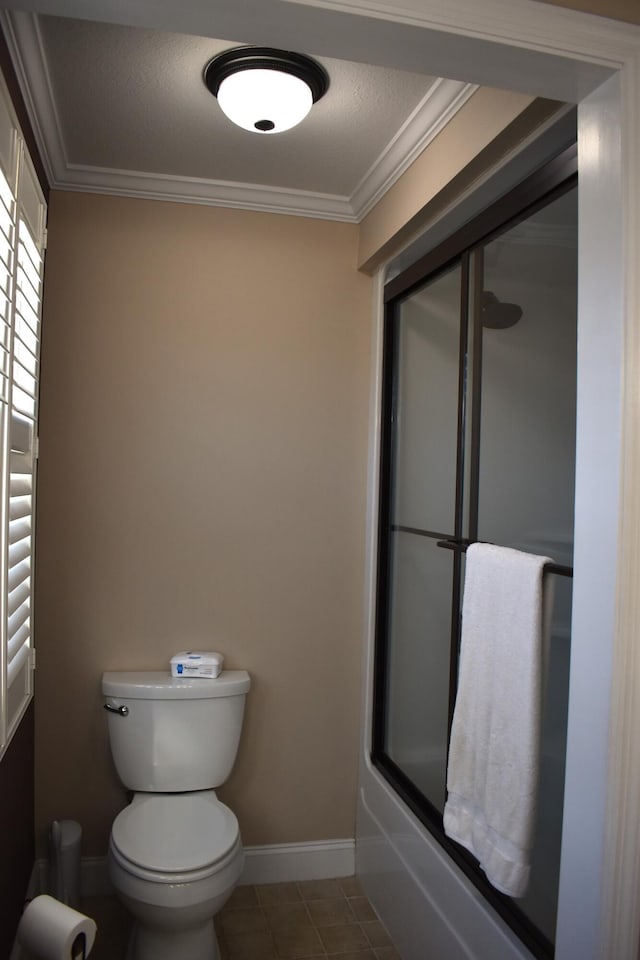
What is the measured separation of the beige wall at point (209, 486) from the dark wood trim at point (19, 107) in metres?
0.25

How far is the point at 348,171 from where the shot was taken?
8.29 ft

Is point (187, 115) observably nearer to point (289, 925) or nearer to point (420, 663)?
point (420, 663)

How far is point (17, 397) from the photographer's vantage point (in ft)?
5.22

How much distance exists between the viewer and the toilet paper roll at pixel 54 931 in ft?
3.75

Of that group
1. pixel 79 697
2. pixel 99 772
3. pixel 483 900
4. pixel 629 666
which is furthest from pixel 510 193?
pixel 99 772

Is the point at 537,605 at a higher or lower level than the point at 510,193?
lower

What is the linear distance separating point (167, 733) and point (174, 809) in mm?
244

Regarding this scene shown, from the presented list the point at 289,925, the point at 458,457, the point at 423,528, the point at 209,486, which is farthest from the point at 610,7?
the point at 289,925

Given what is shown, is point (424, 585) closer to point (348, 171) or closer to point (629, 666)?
point (629, 666)

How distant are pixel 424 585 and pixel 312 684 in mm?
686

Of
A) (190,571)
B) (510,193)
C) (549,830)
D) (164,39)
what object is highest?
(164,39)

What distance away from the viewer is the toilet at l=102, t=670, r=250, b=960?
2000 mm

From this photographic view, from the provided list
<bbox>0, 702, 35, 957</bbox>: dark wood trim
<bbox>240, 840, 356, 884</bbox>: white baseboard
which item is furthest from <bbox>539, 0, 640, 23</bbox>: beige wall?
<bbox>240, 840, 356, 884</bbox>: white baseboard

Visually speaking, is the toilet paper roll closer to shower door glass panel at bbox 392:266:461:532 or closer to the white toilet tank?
the white toilet tank
